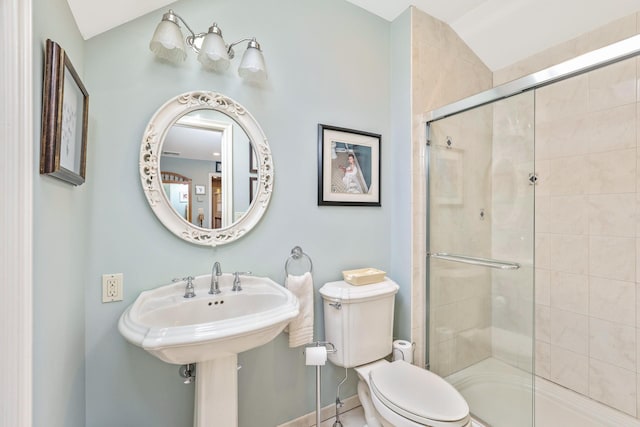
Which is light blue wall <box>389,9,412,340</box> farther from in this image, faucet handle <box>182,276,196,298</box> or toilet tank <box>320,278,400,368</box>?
faucet handle <box>182,276,196,298</box>

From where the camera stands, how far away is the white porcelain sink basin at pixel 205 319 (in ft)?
2.96

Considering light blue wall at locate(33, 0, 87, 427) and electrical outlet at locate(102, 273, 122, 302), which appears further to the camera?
electrical outlet at locate(102, 273, 122, 302)

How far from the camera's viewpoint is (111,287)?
4.01 feet

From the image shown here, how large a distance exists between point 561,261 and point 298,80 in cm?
205

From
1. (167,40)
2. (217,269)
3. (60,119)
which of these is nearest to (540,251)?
(217,269)

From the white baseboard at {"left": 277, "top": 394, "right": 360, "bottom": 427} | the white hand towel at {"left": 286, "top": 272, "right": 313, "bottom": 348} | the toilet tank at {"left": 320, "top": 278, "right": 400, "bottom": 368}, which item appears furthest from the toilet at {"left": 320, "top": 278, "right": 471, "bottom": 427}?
the white baseboard at {"left": 277, "top": 394, "right": 360, "bottom": 427}

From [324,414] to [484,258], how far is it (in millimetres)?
1362

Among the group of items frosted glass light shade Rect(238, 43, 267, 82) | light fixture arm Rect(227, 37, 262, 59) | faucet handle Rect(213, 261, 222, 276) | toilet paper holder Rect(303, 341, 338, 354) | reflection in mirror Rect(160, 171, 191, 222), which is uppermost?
light fixture arm Rect(227, 37, 262, 59)

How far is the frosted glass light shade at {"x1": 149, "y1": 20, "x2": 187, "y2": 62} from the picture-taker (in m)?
1.20

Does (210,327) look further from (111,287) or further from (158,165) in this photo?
(158,165)

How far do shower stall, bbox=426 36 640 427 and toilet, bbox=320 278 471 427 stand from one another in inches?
17.8

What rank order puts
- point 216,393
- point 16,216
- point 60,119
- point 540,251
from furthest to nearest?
1. point 540,251
2. point 216,393
3. point 60,119
4. point 16,216

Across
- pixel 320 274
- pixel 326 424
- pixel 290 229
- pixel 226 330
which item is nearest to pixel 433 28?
pixel 290 229

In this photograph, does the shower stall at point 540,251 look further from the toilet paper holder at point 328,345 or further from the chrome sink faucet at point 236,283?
the chrome sink faucet at point 236,283
